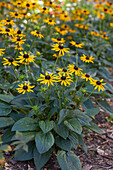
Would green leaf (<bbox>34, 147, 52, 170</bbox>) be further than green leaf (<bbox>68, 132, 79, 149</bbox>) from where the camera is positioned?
No

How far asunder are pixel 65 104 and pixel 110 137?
3.13 ft

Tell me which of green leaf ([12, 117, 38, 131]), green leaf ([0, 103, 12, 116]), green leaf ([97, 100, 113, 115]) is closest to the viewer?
green leaf ([12, 117, 38, 131])

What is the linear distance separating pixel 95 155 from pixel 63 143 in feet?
1.78

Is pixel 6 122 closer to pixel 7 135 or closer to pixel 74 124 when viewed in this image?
pixel 7 135

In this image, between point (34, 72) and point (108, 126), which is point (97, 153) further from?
point (34, 72)

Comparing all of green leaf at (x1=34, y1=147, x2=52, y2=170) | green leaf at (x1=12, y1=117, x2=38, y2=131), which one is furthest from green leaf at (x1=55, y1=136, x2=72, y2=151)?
green leaf at (x1=12, y1=117, x2=38, y2=131)

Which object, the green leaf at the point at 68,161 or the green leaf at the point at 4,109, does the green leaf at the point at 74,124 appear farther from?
the green leaf at the point at 4,109

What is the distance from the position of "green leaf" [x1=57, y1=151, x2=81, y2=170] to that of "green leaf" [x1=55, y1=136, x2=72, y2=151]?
0.18 feet

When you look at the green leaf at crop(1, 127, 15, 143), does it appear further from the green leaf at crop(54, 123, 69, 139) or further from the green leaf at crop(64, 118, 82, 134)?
the green leaf at crop(64, 118, 82, 134)

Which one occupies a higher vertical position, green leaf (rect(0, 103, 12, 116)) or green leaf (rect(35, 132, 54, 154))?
green leaf (rect(0, 103, 12, 116))

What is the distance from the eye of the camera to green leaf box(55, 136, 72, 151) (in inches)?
97.9

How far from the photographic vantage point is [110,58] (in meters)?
5.10

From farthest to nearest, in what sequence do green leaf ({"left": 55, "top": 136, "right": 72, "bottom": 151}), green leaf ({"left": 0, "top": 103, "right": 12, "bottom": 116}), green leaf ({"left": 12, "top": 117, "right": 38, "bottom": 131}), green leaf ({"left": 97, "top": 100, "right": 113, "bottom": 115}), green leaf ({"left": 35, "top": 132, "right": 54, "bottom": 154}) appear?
green leaf ({"left": 97, "top": 100, "right": 113, "bottom": 115})
green leaf ({"left": 0, "top": 103, "right": 12, "bottom": 116})
green leaf ({"left": 55, "top": 136, "right": 72, "bottom": 151})
green leaf ({"left": 12, "top": 117, "right": 38, "bottom": 131})
green leaf ({"left": 35, "top": 132, "right": 54, "bottom": 154})

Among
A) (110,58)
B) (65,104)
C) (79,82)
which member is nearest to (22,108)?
(65,104)
